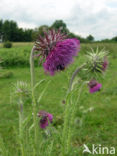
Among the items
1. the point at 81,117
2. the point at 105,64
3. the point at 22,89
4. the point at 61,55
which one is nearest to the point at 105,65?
the point at 105,64

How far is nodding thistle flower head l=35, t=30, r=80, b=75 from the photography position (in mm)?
1285

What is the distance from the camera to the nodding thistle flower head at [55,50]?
50.6 inches

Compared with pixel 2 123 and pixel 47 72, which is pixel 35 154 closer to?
pixel 47 72

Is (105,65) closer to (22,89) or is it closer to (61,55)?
(61,55)

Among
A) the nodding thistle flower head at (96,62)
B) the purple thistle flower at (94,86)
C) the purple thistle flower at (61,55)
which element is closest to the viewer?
the purple thistle flower at (61,55)

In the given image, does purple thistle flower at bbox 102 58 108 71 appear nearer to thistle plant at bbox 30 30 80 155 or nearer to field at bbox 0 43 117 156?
field at bbox 0 43 117 156

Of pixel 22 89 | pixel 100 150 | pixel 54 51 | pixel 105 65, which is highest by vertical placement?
pixel 54 51

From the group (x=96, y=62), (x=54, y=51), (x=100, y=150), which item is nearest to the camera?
(x=54, y=51)

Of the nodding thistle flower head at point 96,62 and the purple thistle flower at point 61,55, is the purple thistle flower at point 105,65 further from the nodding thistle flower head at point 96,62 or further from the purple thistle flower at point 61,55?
the purple thistle flower at point 61,55

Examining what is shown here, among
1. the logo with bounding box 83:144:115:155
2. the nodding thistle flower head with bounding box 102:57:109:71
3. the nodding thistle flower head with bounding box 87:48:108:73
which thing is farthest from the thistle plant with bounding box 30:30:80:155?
the logo with bounding box 83:144:115:155

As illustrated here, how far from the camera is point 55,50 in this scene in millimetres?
1290

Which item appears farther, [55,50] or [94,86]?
[94,86]

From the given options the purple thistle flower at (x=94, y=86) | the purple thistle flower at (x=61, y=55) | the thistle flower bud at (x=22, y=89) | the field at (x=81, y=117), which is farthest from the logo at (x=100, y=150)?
the purple thistle flower at (x=61, y=55)

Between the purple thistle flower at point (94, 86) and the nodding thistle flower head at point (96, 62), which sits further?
the purple thistle flower at point (94, 86)
